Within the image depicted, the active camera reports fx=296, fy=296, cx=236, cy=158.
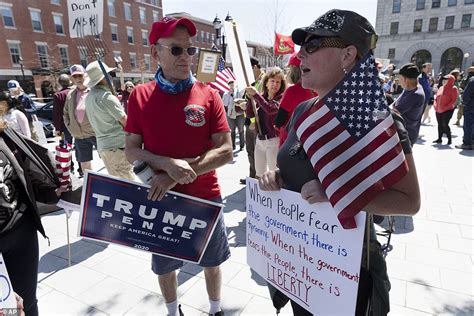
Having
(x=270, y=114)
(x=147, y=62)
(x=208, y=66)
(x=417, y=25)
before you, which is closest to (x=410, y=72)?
(x=270, y=114)

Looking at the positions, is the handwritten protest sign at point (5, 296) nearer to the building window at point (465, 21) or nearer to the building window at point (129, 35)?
the building window at point (129, 35)

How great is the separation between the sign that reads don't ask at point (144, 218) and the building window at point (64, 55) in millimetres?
37421

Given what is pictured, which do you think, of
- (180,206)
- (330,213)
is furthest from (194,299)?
(330,213)

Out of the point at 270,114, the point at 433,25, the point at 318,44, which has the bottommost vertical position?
the point at 270,114

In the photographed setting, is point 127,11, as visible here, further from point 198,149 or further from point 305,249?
point 305,249

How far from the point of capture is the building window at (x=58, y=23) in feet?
105

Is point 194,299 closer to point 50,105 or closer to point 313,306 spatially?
point 313,306

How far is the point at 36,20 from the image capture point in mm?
30516

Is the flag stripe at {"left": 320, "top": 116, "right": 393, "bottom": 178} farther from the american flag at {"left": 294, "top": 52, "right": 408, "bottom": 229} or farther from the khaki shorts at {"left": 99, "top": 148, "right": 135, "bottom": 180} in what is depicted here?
the khaki shorts at {"left": 99, "top": 148, "right": 135, "bottom": 180}

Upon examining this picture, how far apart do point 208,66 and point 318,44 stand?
13.2ft

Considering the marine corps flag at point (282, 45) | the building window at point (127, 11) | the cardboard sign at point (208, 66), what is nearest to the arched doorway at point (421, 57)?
the building window at point (127, 11)

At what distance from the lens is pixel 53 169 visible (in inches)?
85.0

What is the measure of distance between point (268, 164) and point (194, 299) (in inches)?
92.0

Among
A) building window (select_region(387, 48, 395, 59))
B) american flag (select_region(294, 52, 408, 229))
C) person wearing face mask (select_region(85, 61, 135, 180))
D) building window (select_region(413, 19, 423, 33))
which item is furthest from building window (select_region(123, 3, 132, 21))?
american flag (select_region(294, 52, 408, 229))
